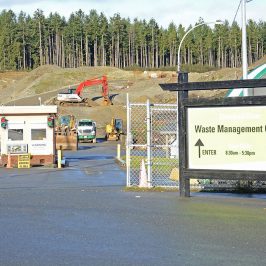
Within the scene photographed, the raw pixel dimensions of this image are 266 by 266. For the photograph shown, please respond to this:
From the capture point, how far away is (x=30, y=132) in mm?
30562

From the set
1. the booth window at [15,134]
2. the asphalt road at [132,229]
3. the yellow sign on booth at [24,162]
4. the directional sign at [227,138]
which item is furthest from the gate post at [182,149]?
the booth window at [15,134]

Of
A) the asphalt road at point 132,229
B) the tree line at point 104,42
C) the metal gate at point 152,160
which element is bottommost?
the asphalt road at point 132,229


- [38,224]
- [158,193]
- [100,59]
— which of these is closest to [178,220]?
[38,224]

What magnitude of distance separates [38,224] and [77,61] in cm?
15756

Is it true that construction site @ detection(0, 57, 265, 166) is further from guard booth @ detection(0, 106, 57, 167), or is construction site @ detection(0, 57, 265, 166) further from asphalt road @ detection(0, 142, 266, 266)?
asphalt road @ detection(0, 142, 266, 266)

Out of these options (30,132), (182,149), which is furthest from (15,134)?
(182,149)

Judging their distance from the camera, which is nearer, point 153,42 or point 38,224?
point 38,224

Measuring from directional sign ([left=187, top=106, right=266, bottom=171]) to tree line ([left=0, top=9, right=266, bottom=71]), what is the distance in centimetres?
14805

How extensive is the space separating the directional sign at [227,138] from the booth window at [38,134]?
18.0 m

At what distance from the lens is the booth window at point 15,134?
1207 inches

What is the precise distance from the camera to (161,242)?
8.61 metres

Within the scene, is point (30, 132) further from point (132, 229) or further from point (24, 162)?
point (132, 229)

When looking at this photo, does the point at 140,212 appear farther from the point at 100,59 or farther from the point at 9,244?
the point at 100,59

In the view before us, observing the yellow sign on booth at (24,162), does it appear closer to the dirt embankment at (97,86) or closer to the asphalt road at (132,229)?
the asphalt road at (132,229)
